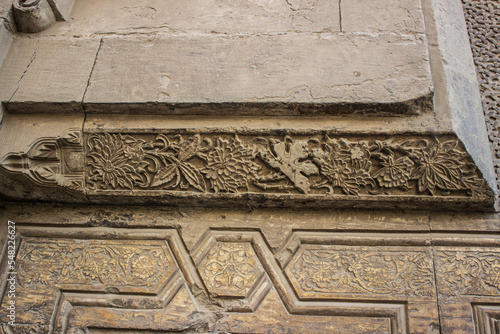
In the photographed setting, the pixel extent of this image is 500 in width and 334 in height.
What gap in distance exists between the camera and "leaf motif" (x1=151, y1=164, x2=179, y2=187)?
86.4 inches

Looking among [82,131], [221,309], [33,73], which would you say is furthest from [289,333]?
[33,73]

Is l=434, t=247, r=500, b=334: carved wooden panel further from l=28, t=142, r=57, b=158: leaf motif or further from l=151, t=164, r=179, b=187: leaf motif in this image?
l=28, t=142, r=57, b=158: leaf motif

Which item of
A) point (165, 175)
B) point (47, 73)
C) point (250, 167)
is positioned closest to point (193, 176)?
point (165, 175)

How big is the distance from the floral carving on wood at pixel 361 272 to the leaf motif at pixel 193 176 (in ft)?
1.99

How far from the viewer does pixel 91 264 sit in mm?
2178

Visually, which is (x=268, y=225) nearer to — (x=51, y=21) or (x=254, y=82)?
(x=254, y=82)

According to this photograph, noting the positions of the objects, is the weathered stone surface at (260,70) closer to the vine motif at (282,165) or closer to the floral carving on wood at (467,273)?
the vine motif at (282,165)

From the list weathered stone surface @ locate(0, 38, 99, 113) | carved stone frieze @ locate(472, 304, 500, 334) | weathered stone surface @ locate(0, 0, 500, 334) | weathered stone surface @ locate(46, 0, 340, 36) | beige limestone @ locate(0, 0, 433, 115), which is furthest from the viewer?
weathered stone surface @ locate(46, 0, 340, 36)

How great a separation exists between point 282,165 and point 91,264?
111cm

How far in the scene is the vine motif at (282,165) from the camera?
6.82 feet

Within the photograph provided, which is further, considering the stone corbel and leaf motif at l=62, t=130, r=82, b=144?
the stone corbel

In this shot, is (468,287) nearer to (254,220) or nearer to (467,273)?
(467,273)

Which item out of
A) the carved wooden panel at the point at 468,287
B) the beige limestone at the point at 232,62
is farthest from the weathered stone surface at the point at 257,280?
the beige limestone at the point at 232,62

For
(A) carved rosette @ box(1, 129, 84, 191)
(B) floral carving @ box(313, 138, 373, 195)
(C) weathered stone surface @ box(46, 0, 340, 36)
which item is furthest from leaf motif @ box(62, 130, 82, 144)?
(B) floral carving @ box(313, 138, 373, 195)
